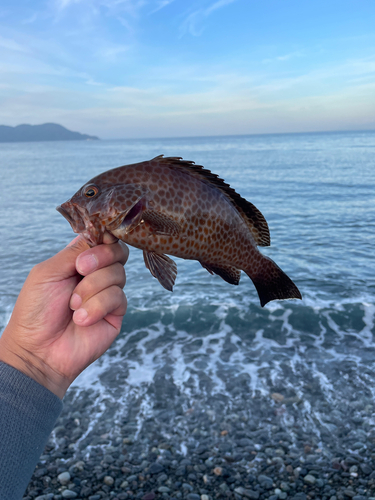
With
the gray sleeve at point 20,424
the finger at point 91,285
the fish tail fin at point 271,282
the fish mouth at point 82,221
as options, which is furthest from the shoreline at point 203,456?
the fish mouth at point 82,221

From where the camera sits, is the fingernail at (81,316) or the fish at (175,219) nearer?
the fish at (175,219)

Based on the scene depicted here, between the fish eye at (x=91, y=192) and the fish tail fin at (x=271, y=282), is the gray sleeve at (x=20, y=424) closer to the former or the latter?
the fish eye at (x=91, y=192)

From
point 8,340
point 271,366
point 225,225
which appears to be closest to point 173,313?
point 271,366

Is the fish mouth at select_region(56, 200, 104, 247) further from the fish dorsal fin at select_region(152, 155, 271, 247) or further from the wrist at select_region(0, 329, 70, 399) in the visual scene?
the wrist at select_region(0, 329, 70, 399)

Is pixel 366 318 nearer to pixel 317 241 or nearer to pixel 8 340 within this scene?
pixel 317 241

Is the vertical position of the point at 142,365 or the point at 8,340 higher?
the point at 8,340

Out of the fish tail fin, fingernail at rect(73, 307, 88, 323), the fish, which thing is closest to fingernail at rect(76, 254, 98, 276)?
fingernail at rect(73, 307, 88, 323)

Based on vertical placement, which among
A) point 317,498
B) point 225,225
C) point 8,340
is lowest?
point 317,498
